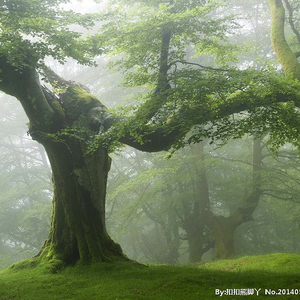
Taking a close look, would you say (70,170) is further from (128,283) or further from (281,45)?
(281,45)

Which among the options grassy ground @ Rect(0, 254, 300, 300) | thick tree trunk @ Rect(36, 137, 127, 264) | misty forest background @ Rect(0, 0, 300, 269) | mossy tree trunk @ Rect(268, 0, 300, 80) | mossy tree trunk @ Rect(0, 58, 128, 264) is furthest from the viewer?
misty forest background @ Rect(0, 0, 300, 269)

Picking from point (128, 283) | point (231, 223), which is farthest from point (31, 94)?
point (231, 223)

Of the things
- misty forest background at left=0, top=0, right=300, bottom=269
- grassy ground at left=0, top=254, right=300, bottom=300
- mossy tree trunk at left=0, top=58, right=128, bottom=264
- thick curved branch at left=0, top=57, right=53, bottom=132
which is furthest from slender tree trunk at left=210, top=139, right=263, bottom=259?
thick curved branch at left=0, top=57, right=53, bottom=132

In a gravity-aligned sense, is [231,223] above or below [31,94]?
below

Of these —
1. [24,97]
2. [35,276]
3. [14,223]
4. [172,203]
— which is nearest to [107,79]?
[172,203]

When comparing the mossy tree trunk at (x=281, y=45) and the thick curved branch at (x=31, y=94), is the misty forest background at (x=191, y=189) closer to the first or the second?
the mossy tree trunk at (x=281, y=45)

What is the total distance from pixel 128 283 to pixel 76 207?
257cm

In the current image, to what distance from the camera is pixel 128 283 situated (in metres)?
4.95

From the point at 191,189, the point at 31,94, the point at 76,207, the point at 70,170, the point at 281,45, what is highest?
the point at 281,45

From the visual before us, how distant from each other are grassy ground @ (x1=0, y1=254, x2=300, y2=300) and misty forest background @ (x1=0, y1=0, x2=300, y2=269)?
538cm

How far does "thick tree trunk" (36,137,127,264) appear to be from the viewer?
677 centimetres

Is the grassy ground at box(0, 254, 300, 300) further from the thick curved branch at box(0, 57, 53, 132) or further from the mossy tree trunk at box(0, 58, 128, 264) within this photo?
the thick curved branch at box(0, 57, 53, 132)

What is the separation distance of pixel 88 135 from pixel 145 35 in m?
2.56

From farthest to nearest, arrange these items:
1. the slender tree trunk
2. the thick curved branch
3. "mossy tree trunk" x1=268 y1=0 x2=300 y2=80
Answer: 1. the slender tree trunk
2. "mossy tree trunk" x1=268 y1=0 x2=300 y2=80
3. the thick curved branch
